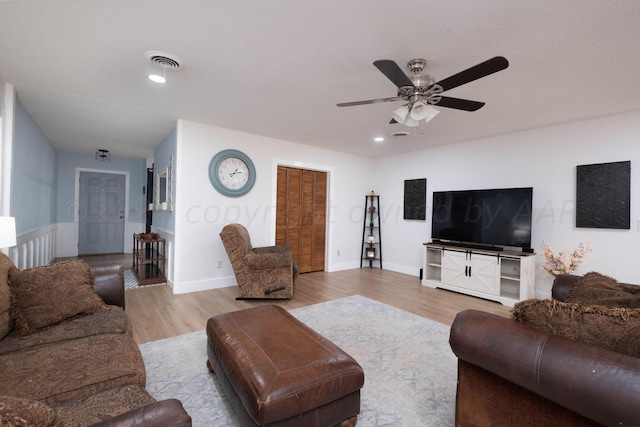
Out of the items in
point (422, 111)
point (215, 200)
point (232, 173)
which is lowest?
point (215, 200)

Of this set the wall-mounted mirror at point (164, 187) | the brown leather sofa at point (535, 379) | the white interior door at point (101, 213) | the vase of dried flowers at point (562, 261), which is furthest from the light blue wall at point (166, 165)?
the vase of dried flowers at point (562, 261)

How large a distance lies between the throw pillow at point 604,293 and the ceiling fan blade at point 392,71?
1.69 m

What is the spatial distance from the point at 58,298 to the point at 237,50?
206 centimetres

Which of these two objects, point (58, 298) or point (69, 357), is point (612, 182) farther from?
point (58, 298)

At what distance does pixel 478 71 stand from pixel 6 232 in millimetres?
3156

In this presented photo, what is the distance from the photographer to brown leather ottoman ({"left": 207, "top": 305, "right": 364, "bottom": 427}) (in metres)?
1.28

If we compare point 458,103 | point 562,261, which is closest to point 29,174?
point 458,103

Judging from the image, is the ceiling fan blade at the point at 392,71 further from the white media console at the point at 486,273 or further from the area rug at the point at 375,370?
the white media console at the point at 486,273

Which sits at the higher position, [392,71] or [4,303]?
[392,71]

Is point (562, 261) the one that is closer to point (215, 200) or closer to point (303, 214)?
point (303, 214)

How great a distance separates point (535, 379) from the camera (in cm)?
102

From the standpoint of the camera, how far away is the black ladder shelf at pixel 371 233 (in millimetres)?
6043

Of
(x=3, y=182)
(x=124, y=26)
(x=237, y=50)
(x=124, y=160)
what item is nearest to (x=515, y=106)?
(x=237, y=50)

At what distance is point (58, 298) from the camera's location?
5.85ft
